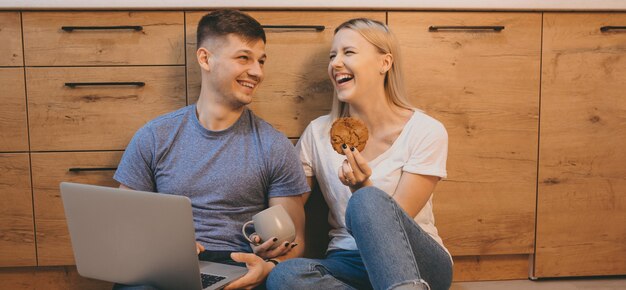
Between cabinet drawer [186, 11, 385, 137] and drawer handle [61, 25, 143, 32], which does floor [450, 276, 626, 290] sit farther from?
drawer handle [61, 25, 143, 32]

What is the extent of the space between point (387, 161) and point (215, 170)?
434mm

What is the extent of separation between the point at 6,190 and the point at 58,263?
256 millimetres

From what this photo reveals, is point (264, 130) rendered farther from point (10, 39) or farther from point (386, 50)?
point (10, 39)

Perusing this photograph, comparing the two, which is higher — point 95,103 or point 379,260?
point 95,103

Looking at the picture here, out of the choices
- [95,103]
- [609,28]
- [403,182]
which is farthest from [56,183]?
[609,28]

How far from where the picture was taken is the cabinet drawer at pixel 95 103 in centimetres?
154

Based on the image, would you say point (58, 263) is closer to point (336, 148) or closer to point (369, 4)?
point (336, 148)

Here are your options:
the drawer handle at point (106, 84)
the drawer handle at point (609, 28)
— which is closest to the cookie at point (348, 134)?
the drawer handle at point (106, 84)

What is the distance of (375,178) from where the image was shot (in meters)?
1.38

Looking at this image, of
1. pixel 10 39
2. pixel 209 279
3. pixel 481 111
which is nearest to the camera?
pixel 209 279

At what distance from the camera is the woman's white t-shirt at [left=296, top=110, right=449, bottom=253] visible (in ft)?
4.44

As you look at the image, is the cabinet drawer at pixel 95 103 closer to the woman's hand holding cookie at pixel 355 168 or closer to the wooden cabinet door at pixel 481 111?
the woman's hand holding cookie at pixel 355 168

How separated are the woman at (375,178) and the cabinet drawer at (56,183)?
58cm

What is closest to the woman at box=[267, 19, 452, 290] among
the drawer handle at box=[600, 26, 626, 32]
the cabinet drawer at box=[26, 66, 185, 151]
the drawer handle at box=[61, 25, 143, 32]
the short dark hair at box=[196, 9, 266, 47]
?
the short dark hair at box=[196, 9, 266, 47]
